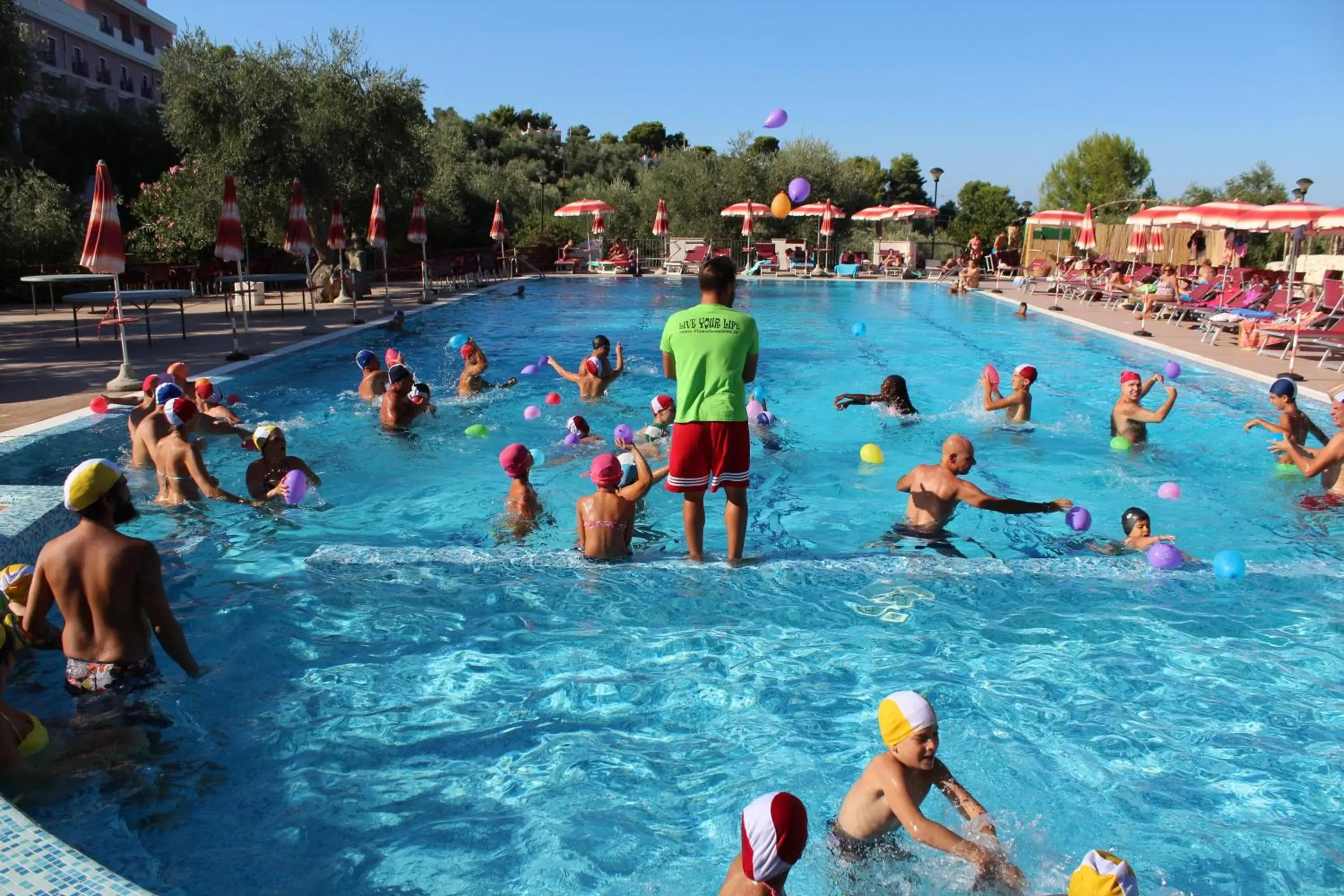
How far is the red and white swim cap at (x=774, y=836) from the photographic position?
7.64 feet

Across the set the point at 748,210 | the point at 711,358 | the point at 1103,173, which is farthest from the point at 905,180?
the point at 711,358

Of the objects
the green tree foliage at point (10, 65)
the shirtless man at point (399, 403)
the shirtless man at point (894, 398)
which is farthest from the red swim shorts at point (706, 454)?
the green tree foliage at point (10, 65)

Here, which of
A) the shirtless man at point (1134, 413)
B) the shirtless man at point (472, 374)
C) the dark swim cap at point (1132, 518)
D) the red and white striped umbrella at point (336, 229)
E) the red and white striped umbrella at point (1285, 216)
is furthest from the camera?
the red and white striped umbrella at point (336, 229)

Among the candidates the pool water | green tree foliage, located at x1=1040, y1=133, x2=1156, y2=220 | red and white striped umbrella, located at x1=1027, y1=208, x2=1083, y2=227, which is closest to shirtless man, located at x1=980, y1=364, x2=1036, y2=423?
the pool water

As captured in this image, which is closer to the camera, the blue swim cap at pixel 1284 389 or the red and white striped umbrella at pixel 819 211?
the blue swim cap at pixel 1284 389

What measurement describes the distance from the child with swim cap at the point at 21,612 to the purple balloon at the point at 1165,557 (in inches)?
243

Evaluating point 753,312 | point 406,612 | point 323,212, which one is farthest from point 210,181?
point 406,612

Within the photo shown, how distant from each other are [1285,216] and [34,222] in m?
23.9

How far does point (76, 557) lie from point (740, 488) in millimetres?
3202

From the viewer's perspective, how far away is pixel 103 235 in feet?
33.8

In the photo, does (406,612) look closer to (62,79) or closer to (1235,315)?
(1235,315)

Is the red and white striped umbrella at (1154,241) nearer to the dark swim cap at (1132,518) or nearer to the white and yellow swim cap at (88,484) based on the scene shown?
the dark swim cap at (1132,518)

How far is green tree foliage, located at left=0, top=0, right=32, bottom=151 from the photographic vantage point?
15195mm

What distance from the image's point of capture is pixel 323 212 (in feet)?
73.0
